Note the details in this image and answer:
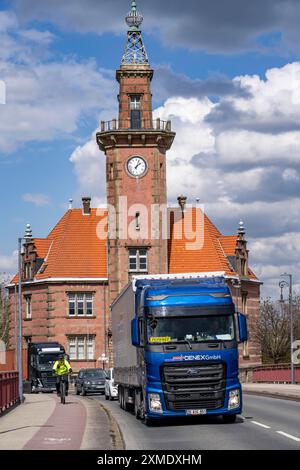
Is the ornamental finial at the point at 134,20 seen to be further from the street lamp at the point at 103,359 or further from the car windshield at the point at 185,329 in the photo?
the car windshield at the point at 185,329

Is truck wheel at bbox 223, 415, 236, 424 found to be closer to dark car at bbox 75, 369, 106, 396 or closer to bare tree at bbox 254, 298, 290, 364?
dark car at bbox 75, 369, 106, 396

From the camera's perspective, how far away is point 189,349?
79.2 ft

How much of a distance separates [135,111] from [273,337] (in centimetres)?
2784

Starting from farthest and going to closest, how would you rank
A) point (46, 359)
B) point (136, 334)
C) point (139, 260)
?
point (139, 260)
point (46, 359)
point (136, 334)

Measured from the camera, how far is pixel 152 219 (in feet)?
257

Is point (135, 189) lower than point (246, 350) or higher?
higher

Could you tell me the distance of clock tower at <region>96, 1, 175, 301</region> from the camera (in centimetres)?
7800

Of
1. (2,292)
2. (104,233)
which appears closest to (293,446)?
(104,233)

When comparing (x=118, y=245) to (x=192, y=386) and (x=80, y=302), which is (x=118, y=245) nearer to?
(x=80, y=302)

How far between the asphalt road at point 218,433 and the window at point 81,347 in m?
50.5

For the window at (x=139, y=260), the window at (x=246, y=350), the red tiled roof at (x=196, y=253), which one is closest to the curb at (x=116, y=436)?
the window at (x=139, y=260)

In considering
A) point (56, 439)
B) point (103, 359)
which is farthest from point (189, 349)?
point (103, 359)

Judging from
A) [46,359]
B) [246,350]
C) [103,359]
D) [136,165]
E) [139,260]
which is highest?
[136,165]

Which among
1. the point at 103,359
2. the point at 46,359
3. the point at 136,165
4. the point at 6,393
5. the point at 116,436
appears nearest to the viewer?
the point at 116,436
